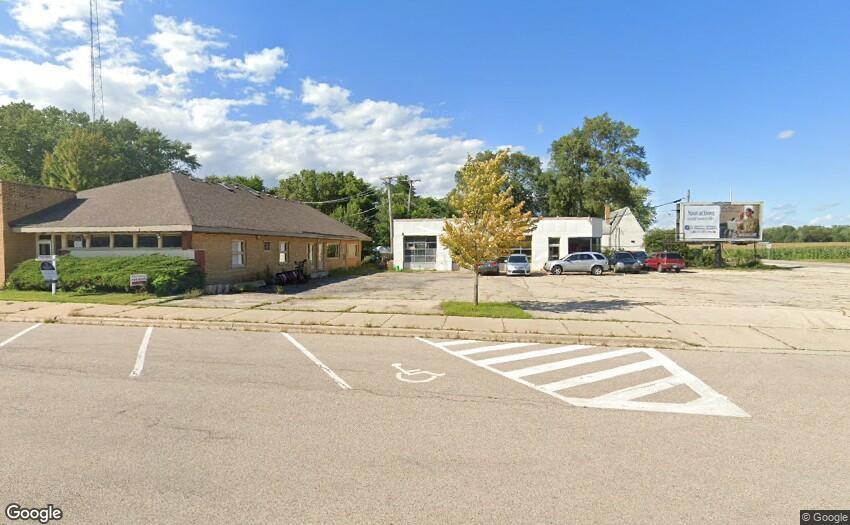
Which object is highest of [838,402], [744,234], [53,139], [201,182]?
[53,139]

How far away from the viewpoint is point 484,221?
43.2ft

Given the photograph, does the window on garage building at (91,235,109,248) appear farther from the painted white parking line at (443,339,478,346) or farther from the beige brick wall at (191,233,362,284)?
the painted white parking line at (443,339,478,346)

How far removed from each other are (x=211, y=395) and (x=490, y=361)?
4673mm

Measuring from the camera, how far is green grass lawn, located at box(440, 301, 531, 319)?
12320mm

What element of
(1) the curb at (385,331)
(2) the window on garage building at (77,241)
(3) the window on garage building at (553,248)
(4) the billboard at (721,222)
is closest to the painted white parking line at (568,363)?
(1) the curb at (385,331)

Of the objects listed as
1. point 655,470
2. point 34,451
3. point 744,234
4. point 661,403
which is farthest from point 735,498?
point 744,234

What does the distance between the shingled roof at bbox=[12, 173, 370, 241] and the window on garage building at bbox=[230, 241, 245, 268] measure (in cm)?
99

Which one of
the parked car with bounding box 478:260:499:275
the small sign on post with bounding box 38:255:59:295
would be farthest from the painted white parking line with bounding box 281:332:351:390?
the parked car with bounding box 478:260:499:275

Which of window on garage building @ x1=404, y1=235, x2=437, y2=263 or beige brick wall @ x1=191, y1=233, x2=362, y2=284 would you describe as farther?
window on garage building @ x1=404, y1=235, x2=437, y2=263

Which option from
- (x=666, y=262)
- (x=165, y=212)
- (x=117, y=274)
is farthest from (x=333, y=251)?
(x=666, y=262)

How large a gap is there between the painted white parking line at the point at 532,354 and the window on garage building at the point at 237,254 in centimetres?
1612

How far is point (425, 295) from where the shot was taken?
58.9 feet

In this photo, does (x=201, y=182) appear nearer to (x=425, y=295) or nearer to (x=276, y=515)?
A: (x=425, y=295)

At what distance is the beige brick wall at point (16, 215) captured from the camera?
18719 millimetres
